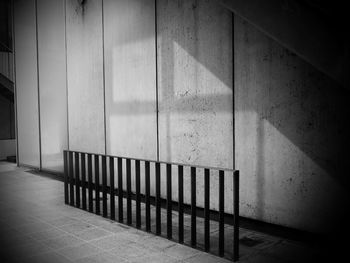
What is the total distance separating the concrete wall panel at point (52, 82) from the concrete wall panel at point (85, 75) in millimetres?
405

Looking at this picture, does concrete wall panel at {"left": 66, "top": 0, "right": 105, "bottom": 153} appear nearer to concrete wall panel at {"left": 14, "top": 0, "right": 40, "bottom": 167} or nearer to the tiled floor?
concrete wall panel at {"left": 14, "top": 0, "right": 40, "bottom": 167}

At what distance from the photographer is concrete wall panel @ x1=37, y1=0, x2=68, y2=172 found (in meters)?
9.93

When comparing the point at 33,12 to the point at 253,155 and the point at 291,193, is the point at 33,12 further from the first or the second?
the point at 291,193

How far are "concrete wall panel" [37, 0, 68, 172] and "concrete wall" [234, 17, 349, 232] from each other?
6039 millimetres

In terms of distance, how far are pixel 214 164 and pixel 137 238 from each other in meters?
1.86

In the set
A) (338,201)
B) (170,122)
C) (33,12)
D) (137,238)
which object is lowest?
(137,238)

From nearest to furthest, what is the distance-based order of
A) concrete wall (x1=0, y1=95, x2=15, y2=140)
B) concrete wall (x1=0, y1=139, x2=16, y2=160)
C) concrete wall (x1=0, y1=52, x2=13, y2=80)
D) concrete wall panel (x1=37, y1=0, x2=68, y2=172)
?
concrete wall panel (x1=37, y1=0, x2=68, y2=172)
concrete wall (x1=0, y1=139, x2=16, y2=160)
concrete wall (x1=0, y1=52, x2=13, y2=80)
concrete wall (x1=0, y1=95, x2=15, y2=140)

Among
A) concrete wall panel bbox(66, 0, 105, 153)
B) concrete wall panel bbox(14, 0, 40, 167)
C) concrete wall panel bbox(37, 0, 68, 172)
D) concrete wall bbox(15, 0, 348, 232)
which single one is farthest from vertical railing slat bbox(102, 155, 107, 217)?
concrete wall panel bbox(14, 0, 40, 167)

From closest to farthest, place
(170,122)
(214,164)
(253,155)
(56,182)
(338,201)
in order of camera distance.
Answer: (338,201)
(253,155)
(214,164)
(170,122)
(56,182)

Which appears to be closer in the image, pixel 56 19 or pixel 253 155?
pixel 253 155

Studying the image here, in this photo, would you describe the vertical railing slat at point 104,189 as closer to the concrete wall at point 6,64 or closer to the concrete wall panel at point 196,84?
the concrete wall panel at point 196,84

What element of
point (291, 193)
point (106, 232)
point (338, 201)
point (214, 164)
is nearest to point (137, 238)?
point (106, 232)

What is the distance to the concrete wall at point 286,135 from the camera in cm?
469

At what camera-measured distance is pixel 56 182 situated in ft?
30.3
